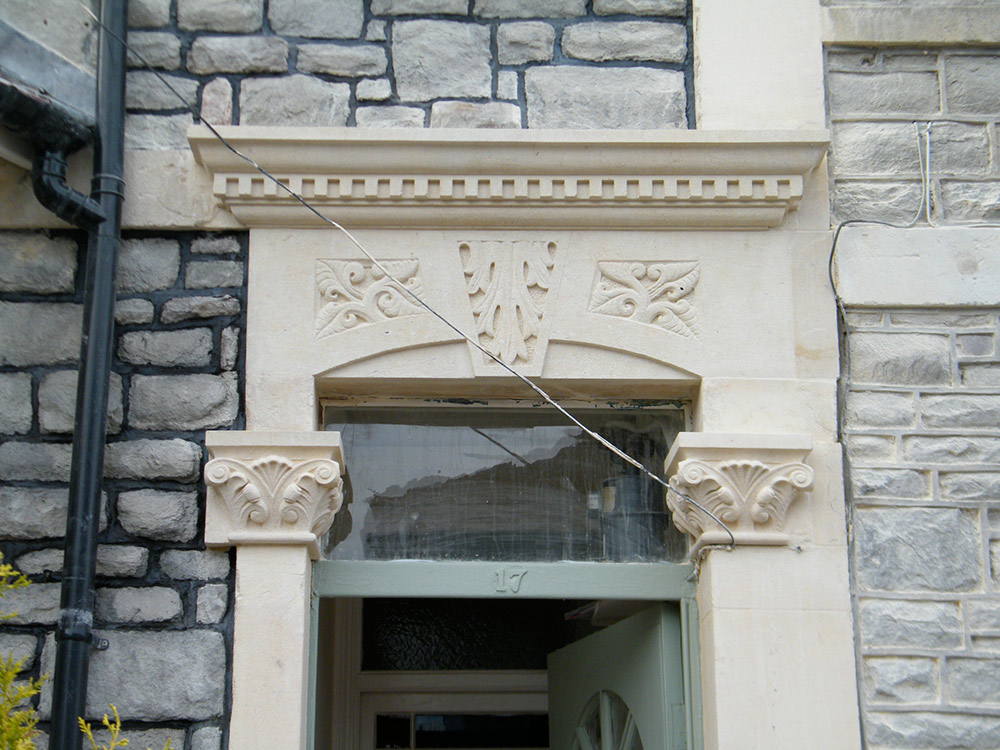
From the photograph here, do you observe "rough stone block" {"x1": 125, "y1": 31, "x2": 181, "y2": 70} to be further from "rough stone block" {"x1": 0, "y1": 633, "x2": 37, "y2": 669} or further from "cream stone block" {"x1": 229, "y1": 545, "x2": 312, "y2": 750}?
"rough stone block" {"x1": 0, "y1": 633, "x2": 37, "y2": 669}

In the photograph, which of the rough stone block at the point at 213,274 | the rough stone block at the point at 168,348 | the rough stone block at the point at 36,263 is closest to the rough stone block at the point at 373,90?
the rough stone block at the point at 213,274

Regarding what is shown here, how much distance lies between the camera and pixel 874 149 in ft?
11.8

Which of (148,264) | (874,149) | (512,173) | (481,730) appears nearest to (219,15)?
(148,264)

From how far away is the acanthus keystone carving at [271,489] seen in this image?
3.25 metres

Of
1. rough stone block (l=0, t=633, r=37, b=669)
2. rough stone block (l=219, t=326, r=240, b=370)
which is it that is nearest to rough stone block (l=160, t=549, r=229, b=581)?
rough stone block (l=0, t=633, r=37, b=669)

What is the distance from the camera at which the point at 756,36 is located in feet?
12.0

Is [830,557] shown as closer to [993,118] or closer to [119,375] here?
[993,118]

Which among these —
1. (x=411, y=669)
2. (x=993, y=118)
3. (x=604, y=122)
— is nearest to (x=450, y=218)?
(x=604, y=122)

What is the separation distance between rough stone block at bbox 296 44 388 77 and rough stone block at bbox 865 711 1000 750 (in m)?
2.30

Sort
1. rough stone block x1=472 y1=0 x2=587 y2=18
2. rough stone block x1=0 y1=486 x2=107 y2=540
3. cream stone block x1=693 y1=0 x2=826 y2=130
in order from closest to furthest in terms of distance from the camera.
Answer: rough stone block x1=0 y1=486 x2=107 y2=540 < cream stone block x1=693 y1=0 x2=826 y2=130 < rough stone block x1=472 y1=0 x2=587 y2=18

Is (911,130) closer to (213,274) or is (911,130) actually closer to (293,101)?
(293,101)

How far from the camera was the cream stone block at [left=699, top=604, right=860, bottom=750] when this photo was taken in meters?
3.13

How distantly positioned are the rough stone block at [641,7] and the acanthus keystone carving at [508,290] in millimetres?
781

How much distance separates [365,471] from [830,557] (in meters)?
1.35
